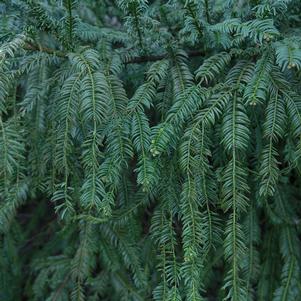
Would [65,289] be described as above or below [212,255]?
below

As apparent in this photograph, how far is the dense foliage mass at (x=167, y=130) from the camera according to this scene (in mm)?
1231

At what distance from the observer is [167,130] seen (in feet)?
4.03

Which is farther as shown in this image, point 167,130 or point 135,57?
point 135,57

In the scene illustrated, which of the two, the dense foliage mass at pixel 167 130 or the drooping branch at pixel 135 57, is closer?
the dense foliage mass at pixel 167 130

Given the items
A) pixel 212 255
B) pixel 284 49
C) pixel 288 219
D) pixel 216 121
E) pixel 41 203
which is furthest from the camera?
pixel 41 203

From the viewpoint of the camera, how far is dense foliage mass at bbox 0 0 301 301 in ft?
4.04

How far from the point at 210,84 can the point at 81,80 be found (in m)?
0.46

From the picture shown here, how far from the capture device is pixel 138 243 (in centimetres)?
171

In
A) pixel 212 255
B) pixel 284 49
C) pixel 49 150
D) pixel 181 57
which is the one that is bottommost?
pixel 212 255

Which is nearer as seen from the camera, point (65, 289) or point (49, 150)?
point (49, 150)

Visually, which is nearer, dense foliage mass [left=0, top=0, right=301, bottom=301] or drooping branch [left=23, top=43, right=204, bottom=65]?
dense foliage mass [left=0, top=0, right=301, bottom=301]

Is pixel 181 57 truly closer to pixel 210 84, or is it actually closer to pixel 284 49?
pixel 210 84

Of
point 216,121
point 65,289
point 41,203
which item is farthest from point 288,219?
point 41,203

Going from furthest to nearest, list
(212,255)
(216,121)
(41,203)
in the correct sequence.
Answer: (41,203) < (212,255) < (216,121)
